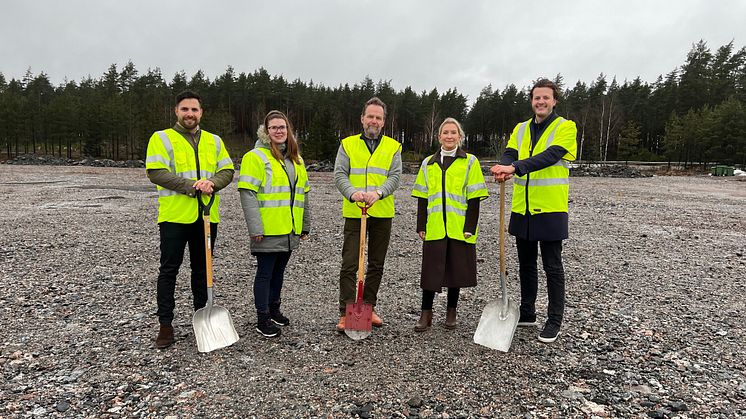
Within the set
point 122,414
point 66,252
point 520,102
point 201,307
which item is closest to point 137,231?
point 66,252

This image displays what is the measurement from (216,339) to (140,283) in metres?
3.02

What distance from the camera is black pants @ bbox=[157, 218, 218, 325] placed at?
416cm

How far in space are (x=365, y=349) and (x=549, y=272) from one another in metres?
2.13

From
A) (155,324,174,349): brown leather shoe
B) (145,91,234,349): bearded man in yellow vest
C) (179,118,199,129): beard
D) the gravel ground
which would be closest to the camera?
the gravel ground

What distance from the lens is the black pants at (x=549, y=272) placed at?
450cm

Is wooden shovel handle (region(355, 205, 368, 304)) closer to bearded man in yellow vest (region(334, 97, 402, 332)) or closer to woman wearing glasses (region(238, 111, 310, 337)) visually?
bearded man in yellow vest (region(334, 97, 402, 332))

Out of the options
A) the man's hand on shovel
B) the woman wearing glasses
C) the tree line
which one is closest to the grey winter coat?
the woman wearing glasses

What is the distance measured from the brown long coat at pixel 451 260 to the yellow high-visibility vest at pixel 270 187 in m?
1.42

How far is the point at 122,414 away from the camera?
324 cm

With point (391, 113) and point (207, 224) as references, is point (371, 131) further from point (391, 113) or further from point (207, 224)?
point (391, 113)

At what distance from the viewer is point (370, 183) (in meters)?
4.73

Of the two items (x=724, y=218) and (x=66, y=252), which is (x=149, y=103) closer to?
(x=66, y=252)

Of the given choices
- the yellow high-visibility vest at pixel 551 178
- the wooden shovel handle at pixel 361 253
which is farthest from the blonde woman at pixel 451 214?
the wooden shovel handle at pixel 361 253

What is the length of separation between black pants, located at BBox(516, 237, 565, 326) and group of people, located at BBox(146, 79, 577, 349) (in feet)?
0.04
